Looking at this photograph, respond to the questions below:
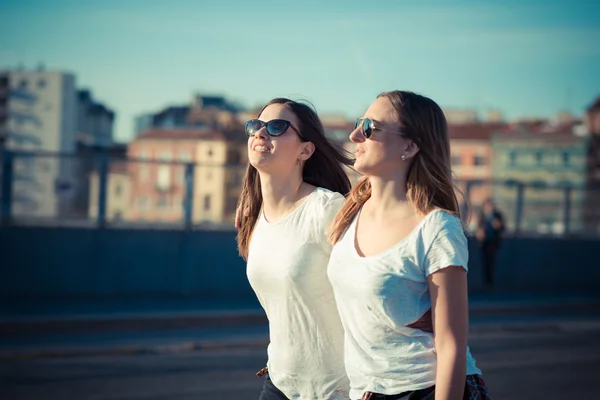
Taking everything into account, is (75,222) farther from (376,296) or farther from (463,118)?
(463,118)

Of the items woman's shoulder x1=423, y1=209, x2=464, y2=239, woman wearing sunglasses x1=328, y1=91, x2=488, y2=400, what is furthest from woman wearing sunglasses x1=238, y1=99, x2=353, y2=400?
woman's shoulder x1=423, y1=209, x2=464, y2=239

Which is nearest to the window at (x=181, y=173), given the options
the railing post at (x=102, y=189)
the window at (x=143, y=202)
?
the window at (x=143, y=202)

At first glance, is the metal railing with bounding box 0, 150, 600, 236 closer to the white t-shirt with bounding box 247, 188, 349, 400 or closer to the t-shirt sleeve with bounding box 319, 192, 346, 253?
the t-shirt sleeve with bounding box 319, 192, 346, 253

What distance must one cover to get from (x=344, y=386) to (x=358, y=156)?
919mm

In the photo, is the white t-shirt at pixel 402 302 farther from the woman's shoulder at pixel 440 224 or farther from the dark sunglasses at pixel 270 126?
the dark sunglasses at pixel 270 126

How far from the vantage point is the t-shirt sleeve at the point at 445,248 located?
2762mm

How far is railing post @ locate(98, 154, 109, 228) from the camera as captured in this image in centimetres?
1364

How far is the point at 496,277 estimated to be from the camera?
1842 centimetres

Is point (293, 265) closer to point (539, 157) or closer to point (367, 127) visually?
point (367, 127)

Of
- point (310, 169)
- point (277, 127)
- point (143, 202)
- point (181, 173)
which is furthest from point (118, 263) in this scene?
point (277, 127)

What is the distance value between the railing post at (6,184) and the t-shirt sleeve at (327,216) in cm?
1016

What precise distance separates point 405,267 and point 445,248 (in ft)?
0.47

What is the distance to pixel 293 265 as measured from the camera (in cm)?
347

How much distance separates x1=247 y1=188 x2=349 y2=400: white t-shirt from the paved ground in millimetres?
4242
